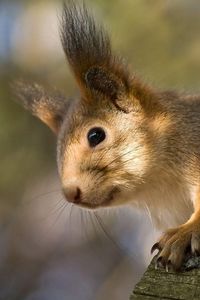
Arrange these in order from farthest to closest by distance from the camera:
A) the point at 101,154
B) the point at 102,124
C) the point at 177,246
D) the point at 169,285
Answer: the point at 102,124 → the point at 101,154 → the point at 177,246 → the point at 169,285

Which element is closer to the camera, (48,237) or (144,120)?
(144,120)

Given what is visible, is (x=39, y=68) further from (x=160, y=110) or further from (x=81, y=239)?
(x=160, y=110)

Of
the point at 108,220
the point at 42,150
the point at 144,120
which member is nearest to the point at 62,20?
the point at 144,120

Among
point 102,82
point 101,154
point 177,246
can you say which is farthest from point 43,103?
point 177,246

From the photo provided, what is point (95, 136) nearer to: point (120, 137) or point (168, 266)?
point (120, 137)

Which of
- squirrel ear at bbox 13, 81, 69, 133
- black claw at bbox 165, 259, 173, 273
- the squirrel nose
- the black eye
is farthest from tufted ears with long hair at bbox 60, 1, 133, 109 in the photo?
black claw at bbox 165, 259, 173, 273

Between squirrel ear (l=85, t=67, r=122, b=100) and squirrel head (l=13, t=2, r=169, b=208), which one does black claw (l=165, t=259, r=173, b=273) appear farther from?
squirrel ear (l=85, t=67, r=122, b=100)

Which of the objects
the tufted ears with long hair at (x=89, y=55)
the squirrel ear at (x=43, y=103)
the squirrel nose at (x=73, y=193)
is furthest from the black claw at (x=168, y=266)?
the squirrel ear at (x=43, y=103)
